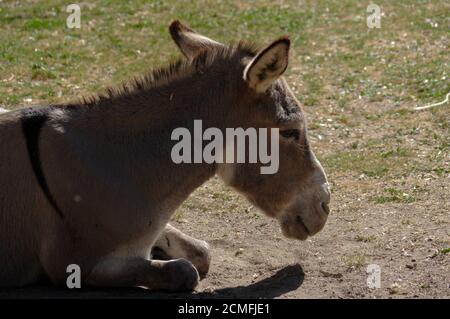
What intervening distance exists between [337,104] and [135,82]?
18.1 ft

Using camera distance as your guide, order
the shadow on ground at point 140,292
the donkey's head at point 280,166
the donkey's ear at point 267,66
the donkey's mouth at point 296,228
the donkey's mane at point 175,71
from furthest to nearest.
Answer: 1. the donkey's mouth at point 296,228
2. the donkey's mane at point 175,71
3. the donkey's head at point 280,166
4. the shadow on ground at point 140,292
5. the donkey's ear at point 267,66

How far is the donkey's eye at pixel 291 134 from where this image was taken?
6570 mm

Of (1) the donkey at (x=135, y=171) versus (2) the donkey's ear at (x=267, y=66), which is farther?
(1) the donkey at (x=135, y=171)

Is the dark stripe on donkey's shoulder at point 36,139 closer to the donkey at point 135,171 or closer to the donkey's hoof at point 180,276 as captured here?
the donkey at point 135,171

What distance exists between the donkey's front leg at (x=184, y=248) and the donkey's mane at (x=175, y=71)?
3.74 ft

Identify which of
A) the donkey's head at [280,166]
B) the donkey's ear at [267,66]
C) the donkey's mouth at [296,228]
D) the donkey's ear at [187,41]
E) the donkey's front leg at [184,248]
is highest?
the donkey's ear at [187,41]

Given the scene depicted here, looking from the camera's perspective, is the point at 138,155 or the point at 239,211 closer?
the point at 138,155

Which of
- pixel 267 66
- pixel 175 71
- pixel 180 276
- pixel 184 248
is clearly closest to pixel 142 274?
pixel 180 276

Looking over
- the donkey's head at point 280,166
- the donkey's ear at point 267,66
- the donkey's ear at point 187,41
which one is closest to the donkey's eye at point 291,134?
the donkey's head at point 280,166

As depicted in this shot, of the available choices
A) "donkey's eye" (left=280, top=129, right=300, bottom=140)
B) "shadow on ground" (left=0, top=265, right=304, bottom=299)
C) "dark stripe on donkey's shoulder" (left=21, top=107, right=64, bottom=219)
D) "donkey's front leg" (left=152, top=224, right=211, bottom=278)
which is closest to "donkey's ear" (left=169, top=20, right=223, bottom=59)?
"donkey's eye" (left=280, top=129, right=300, bottom=140)

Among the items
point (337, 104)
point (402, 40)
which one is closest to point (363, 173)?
point (337, 104)

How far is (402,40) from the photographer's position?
46.2ft

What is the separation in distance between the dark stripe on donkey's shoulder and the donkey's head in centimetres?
119

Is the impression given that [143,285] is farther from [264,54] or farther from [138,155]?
[264,54]
